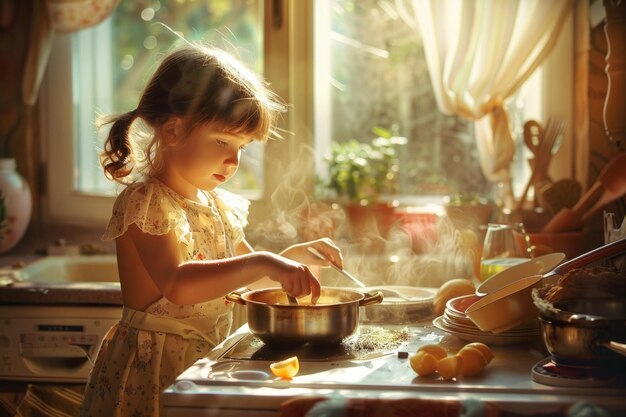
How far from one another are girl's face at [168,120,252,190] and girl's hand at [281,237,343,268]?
0.82 feet

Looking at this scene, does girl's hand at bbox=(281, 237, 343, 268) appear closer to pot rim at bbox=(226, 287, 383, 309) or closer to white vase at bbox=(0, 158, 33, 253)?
pot rim at bbox=(226, 287, 383, 309)

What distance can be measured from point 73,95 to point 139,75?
0.25m

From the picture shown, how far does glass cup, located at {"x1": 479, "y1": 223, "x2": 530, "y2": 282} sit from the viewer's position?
5.82 feet

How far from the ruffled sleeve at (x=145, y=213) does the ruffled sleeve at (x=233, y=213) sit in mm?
211

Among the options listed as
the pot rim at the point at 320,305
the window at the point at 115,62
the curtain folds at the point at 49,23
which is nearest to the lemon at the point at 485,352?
the pot rim at the point at 320,305

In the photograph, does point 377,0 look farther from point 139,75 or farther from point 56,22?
point 56,22

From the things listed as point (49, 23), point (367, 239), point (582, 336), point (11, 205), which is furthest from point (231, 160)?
point (49, 23)

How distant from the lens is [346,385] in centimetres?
116

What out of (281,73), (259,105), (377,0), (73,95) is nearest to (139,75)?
(73,95)

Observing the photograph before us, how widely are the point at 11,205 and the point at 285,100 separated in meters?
0.97

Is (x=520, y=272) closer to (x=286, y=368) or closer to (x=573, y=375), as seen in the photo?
(x=573, y=375)

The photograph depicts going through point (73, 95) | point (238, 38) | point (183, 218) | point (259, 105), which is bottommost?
point (183, 218)

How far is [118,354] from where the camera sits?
1.55m

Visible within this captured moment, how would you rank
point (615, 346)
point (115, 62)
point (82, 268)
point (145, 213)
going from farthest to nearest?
point (115, 62)
point (82, 268)
point (145, 213)
point (615, 346)
